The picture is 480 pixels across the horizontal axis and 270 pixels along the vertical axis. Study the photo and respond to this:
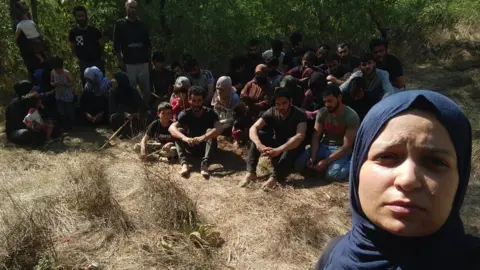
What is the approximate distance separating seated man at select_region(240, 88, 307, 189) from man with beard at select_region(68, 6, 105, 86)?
10.4 feet

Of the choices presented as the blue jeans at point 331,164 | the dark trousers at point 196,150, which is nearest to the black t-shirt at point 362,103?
the blue jeans at point 331,164

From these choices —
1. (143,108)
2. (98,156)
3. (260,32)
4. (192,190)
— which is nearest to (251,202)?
(192,190)

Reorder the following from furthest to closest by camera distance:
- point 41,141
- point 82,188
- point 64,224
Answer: point 41,141 < point 82,188 < point 64,224

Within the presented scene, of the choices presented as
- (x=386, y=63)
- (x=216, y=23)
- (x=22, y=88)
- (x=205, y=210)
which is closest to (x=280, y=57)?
(x=216, y=23)

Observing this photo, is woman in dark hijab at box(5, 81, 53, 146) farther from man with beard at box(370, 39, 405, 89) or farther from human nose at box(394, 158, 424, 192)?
human nose at box(394, 158, 424, 192)

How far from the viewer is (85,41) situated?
21.5 ft

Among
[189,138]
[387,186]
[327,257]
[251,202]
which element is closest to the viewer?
[387,186]

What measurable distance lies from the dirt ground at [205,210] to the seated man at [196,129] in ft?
0.73

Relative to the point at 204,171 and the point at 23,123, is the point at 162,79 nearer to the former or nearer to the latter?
the point at 23,123

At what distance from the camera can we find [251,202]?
420cm

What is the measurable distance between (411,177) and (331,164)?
12.9 ft

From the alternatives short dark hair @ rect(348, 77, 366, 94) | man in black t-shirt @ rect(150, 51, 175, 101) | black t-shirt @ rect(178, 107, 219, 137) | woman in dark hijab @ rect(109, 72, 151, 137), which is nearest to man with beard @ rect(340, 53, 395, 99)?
short dark hair @ rect(348, 77, 366, 94)

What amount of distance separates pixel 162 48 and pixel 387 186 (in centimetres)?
721

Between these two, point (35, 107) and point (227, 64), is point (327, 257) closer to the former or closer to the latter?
point (35, 107)
